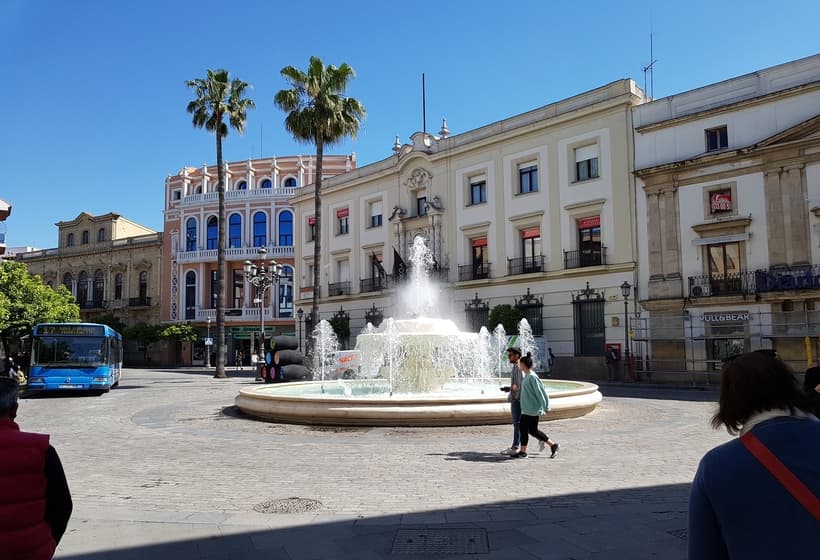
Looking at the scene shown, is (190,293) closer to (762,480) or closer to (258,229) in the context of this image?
(258,229)

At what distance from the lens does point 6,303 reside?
2655 cm

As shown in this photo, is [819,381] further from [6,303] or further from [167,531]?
[6,303]

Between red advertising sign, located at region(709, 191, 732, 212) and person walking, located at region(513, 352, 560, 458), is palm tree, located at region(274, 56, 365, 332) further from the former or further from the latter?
person walking, located at region(513, 352, 560, 458)

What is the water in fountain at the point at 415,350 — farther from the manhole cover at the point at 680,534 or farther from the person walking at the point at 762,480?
the person walking at the point at 762,480

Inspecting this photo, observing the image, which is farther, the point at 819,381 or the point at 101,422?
the point at 101,422

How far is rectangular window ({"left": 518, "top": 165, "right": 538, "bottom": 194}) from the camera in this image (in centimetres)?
3162

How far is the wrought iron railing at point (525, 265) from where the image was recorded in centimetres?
3059

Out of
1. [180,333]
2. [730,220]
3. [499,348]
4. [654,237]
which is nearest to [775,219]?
[730,220]

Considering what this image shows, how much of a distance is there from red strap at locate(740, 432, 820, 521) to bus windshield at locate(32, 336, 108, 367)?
22707 millimetres

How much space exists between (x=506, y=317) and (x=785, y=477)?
28.5 meters

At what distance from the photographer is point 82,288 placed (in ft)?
190

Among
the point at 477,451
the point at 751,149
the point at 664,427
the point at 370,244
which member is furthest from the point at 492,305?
the point at 477,451

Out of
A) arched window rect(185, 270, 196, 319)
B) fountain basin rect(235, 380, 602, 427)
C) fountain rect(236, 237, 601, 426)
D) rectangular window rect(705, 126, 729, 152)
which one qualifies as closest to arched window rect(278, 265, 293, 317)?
arched window rect(185, 270, 196, 319)

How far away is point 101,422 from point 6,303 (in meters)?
16.6
